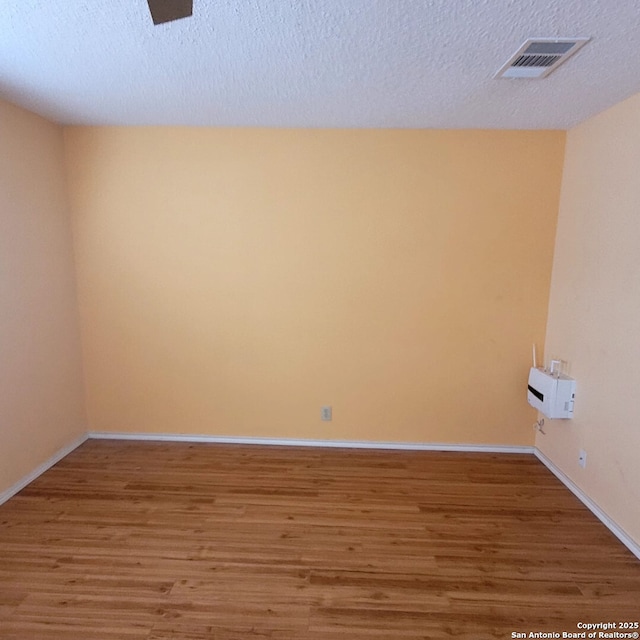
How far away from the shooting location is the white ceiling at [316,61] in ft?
5.03

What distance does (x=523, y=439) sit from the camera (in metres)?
3.24

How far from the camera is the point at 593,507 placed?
247cm

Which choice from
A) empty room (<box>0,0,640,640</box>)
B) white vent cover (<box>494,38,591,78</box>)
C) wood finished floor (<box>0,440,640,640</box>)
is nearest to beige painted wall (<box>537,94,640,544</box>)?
empty room (<box>0,0,640,640</box>)

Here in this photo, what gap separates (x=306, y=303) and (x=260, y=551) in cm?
174

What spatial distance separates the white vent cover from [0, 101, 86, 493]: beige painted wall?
2972 mm

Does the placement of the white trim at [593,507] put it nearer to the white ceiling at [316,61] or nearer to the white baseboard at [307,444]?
the white baseboard at [307,444]

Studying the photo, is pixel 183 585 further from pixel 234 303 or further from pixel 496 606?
pixel 234 303

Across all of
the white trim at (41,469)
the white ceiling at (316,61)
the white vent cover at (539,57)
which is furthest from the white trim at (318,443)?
the white vent cover at (539,57)

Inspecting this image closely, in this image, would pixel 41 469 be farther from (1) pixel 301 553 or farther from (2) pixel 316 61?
(2) pixel 316 61

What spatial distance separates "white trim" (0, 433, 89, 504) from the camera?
99.9 inches

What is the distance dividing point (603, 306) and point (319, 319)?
1.92 m

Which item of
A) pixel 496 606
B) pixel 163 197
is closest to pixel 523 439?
pixel 496 606

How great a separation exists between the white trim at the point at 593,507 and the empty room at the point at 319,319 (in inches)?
1.1

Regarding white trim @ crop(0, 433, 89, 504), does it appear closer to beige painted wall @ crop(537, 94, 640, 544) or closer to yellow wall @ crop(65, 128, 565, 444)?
yellow wall @ crop(65, 128, 565, 444)
